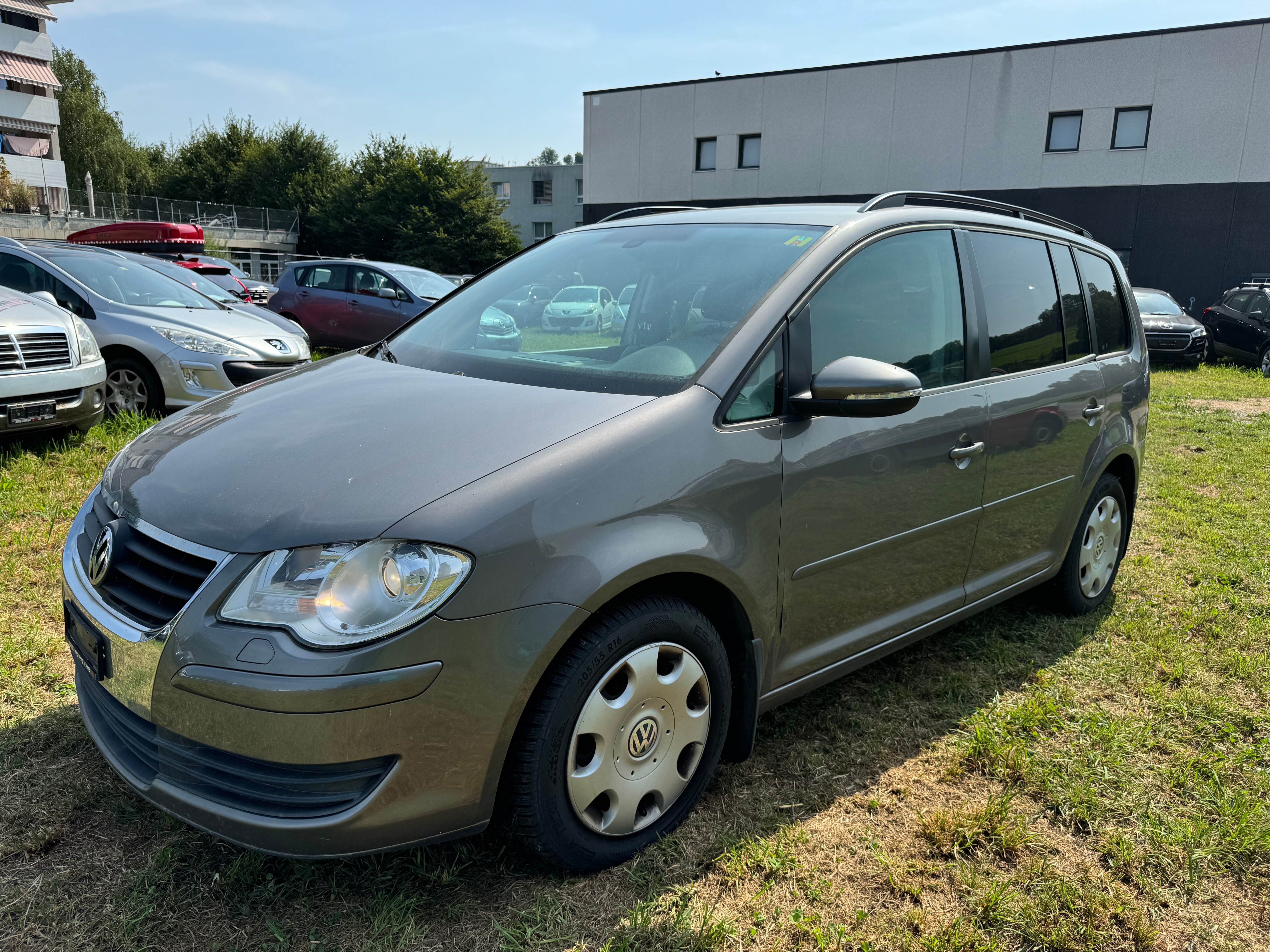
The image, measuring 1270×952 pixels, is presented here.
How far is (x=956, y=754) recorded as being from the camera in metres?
2.94

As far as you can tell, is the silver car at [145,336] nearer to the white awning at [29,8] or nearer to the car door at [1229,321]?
the car door at [1229,321]

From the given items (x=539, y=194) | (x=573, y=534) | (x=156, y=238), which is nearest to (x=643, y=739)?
(x=573, y=534)

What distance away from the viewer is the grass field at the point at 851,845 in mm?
2096

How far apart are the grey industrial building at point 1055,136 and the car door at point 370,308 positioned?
58.6ft

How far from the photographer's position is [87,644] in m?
2.18

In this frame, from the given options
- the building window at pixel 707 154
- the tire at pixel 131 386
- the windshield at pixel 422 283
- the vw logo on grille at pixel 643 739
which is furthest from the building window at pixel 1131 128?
the vw logo on grille at pixel 643 739

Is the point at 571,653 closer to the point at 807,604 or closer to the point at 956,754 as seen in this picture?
the point at 807,604

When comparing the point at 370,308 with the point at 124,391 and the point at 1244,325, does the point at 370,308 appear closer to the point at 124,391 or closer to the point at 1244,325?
the point at 124,391

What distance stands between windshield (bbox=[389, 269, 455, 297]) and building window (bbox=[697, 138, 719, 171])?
1897 cm

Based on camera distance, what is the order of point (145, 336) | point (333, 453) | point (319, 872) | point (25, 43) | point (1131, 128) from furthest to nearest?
point (25, 43)
point (1131, 128)
point (145, 336)
point (319, 872)
point (333, 453)

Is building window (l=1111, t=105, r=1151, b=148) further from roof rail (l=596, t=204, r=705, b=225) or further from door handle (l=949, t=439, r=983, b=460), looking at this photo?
door handle (l=949, t=439, r=983, b=460)

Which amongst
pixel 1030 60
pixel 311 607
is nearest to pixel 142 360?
pixel 311 607

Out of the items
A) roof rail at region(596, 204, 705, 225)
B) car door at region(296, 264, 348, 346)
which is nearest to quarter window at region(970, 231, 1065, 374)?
roof rail at region(596, 204, 705, 225)

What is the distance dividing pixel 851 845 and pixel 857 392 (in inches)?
49.0
